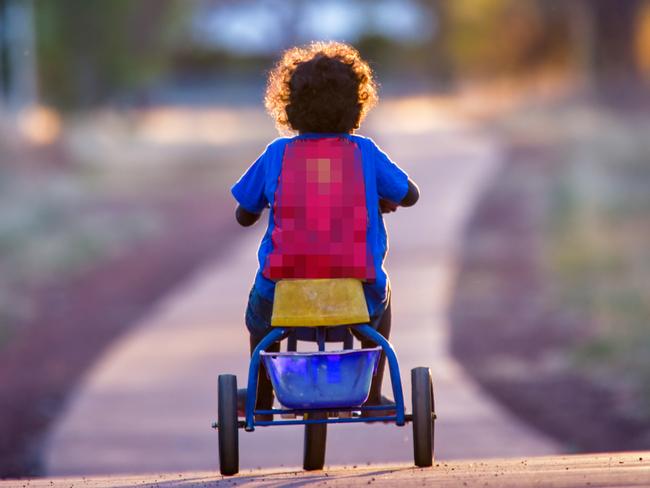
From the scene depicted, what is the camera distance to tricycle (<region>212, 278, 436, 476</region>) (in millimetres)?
4859

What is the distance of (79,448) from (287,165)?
139 inches

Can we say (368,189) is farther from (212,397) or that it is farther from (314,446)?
(212,397)

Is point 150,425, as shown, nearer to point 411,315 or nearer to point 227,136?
point 411,315

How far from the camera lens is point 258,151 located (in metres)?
31.3

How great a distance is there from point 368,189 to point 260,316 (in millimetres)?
592

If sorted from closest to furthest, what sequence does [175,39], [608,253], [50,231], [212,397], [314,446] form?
[314,446]
[212,397]
[608,253]
[50,231]
[175,39]

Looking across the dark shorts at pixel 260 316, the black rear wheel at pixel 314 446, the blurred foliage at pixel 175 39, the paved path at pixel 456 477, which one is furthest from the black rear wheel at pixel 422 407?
the blurred foliage at pixel 175 39

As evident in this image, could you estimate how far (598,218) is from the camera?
657 inches

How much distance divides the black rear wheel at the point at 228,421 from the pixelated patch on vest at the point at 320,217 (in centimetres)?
42

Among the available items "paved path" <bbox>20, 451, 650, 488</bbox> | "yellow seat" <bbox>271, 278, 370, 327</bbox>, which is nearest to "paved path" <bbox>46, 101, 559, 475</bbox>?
"paved path" <bbox>20, 451, 650, 488</bbox>

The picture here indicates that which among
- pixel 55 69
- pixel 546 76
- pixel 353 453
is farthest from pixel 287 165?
pixel 546 76

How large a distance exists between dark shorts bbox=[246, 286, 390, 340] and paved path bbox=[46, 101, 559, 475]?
254cm

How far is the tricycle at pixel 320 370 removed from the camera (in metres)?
4.86

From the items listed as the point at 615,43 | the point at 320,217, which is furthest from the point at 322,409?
the point at 615,43
